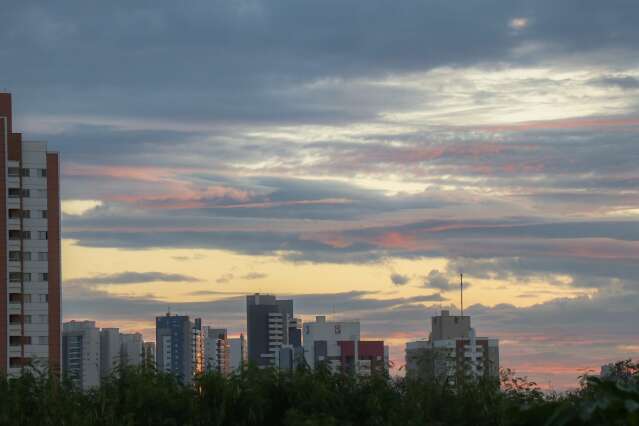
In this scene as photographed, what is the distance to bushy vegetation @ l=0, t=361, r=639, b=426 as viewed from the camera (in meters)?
23.6

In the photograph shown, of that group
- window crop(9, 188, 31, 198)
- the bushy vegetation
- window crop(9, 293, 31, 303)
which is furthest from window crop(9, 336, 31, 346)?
the bushy vegetation

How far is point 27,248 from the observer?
101m

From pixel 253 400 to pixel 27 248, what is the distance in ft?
265

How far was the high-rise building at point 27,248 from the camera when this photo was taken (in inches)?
3856

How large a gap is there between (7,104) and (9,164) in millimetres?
5440

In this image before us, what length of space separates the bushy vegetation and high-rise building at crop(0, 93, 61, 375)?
7385 cm

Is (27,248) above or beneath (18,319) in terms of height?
above

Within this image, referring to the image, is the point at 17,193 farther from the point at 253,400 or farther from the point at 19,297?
the point at 253,400

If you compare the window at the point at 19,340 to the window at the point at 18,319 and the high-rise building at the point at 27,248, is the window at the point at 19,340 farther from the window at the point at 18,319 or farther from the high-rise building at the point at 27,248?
the window at the point at 18,319

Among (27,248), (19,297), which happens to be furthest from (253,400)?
(27,248)

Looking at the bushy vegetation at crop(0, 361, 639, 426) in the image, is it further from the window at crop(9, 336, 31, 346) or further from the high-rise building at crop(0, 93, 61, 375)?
the window at crop(9, 336, 31, 346)

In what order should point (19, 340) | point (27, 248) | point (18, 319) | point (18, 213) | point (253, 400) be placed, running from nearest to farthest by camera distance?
point (253, 400)
point (19, 340)
point (18, 319)
point (27, 248)
point (18, 213)

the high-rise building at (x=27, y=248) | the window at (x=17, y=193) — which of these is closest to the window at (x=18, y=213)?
the high-rise building at (x=27, y=248)

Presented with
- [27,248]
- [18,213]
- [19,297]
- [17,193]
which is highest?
[17,193]
